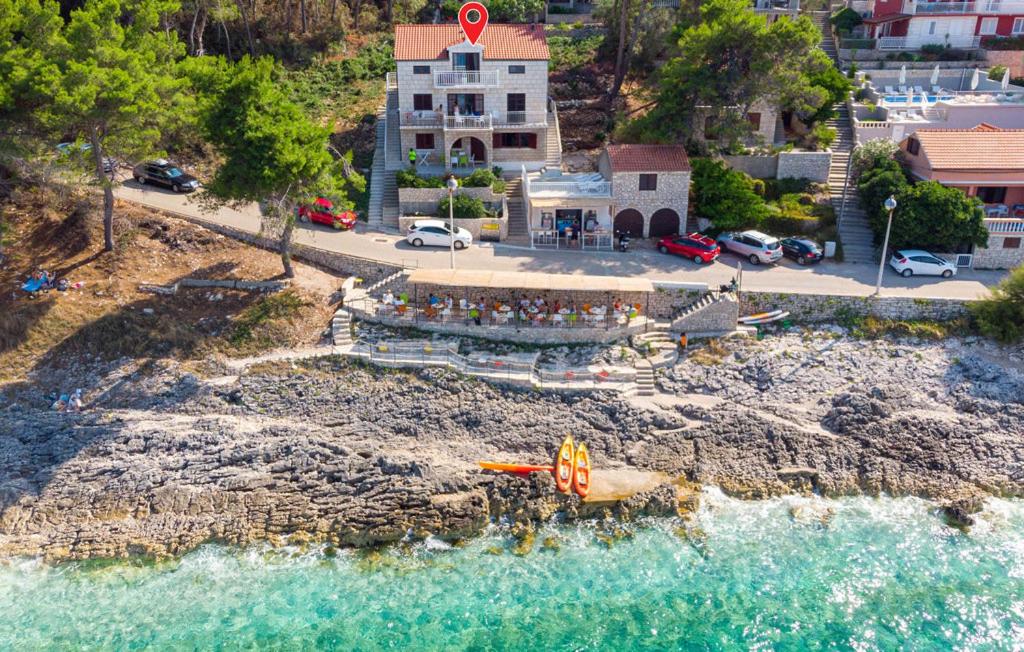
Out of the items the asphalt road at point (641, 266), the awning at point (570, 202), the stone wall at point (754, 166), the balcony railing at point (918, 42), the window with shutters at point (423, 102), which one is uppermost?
the balcony railing at point (918, 42)

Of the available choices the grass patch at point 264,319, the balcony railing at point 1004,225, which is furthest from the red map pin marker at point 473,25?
the balcony railing at point 1004,225

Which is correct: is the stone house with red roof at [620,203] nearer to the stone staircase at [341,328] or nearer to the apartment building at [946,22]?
the stone staircase at [341,328]

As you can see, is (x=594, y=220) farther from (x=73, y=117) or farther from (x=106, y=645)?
(x=106, y=645)

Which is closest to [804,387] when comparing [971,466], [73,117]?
[971,466]

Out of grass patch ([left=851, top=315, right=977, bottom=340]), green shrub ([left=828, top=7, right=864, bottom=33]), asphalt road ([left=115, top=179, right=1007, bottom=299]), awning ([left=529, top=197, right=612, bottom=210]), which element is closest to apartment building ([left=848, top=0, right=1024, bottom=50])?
green shrub ([left=828, top=7, right=864, bottom=33])

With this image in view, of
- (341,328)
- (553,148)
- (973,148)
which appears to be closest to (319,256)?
(341,328)

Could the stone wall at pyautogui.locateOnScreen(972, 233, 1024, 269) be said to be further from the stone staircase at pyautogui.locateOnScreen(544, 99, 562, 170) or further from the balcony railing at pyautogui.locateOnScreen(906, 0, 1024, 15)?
the balcony railing at pyautogui.locateOnScreen(906, 0, 1024, 15)
